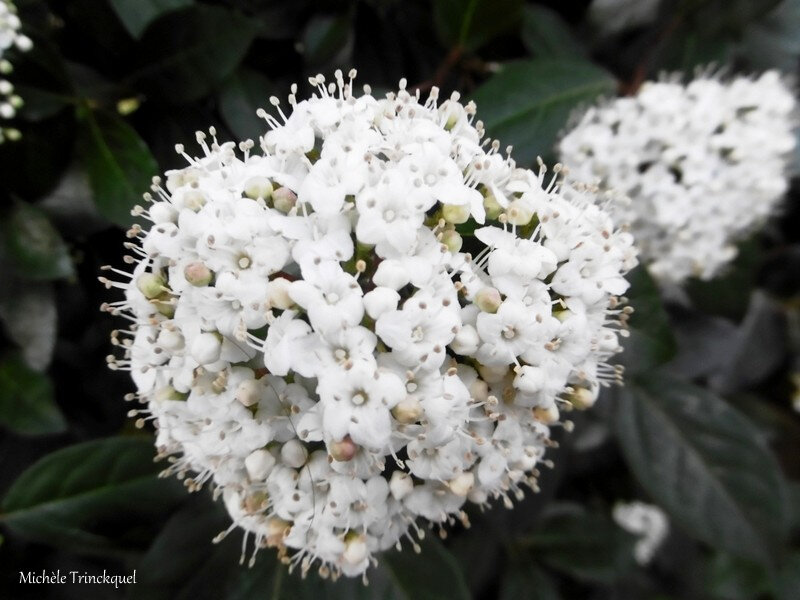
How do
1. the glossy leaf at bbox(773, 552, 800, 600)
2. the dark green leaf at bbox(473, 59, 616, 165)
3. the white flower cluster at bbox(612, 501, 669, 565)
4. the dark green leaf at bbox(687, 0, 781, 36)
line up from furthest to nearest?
the white flower cluster at bbox(612, 501, 669, 565)
the glossy leaf at bbox(773, 552, 800, 600)
the dark green leaf at bbox(687, 0, 781, 36)
the dark green leaf at bbox(473, 59, 616, 165)

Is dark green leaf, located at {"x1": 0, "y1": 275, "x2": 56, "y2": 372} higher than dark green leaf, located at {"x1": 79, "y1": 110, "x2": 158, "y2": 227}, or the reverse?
dark green leaf, located at {"x1": 79, "y1": 110, "x2": 158, "y2": 227}

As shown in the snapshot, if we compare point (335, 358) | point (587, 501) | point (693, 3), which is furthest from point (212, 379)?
point (587, 501)

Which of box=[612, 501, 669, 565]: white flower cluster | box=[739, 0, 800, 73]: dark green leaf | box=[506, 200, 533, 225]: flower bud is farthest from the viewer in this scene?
box=[612, 501, 669, 565]: white flower cluster

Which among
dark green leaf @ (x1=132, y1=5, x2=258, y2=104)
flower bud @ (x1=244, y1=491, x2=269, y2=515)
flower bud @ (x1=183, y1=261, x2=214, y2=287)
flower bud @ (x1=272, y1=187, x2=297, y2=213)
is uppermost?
Answer: dark green leaf @ (x1=132, y1=5, x2=258, y2=104)

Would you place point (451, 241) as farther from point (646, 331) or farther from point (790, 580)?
point (790, 580)

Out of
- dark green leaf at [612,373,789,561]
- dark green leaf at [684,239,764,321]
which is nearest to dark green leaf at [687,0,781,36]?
dark green leaf at [684,239,764,321]

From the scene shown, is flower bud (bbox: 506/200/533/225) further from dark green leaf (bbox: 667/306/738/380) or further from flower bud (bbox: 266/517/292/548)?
dark green leaf (bbox: 667/306/738/380)

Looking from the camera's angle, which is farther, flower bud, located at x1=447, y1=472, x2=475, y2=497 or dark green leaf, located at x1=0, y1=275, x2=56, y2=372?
dark green leaf, located at x1=0, y1=275, x2=56, y2=372

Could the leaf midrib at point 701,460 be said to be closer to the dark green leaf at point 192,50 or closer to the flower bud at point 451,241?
the flower bud at point 451,241

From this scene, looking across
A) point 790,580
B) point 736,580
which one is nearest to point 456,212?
point 790,580
